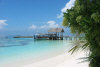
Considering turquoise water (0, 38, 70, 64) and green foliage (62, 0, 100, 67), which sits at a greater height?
green foliage (62, 0, 100, 67)

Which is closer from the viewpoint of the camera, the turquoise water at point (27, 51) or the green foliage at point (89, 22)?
the green foliage at point (89, 22)

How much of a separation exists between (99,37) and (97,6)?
749mm

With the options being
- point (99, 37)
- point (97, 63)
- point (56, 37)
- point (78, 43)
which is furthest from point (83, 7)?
point (56, 37)

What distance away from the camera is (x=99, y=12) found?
2.41 meters

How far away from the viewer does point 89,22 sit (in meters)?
2.37

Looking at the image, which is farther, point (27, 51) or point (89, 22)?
point (27, 51)

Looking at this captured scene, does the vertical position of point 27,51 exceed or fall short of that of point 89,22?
it falls short

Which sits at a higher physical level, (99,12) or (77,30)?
(99,12)

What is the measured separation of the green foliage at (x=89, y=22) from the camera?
2.40m

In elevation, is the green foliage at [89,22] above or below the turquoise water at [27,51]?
above

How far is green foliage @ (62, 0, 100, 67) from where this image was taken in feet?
7.86

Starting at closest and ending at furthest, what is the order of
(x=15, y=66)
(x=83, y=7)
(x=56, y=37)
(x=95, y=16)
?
(x=95, y=16)
(x=83, y=7)
(x=15, y=66)
(x=56, y=37)

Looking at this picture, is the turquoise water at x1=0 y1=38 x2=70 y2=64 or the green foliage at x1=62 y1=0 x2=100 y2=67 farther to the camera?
the turquoise water at x1=0 y1=38 x2=70 y2=64

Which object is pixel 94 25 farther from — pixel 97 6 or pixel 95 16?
pixel 97 6
